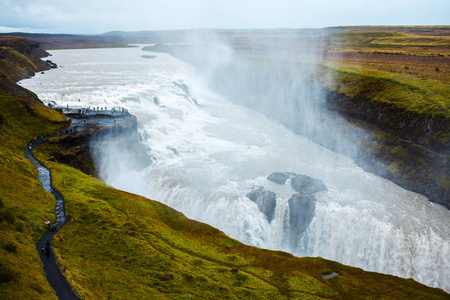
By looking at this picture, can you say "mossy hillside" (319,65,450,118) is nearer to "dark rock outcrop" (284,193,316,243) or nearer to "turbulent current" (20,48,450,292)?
"turbulent current" (20,48,450,292)

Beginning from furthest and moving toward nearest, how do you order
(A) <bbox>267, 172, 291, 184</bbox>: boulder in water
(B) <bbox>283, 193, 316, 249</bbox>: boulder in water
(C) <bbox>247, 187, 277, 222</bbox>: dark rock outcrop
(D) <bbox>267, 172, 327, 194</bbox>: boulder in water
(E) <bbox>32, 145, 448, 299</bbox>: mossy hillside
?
(A) <bbox>267, 172, 291, 184</bbox>: boulder in water
(D) <bbox>267, 172, 327, 194</bbox>: boulder in water
(C) <bbox>247, 187, 277, 222</bbox>: dark rock outcrop
(B) <bbox>283, 193, 316, 249</bbox>: boulder in water
(E) <bbox>32, 145, 448, 299</bbox>: mossy hillside

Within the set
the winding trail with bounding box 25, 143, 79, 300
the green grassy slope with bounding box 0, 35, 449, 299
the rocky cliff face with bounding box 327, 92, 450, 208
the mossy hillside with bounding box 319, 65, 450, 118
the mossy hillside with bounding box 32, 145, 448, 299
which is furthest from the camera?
the mossy hillside with bounding box 319, 65, 450, 118

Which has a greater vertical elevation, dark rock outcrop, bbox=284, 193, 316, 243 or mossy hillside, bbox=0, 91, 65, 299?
mossy hillside, bbox=0, 91, 65, 299

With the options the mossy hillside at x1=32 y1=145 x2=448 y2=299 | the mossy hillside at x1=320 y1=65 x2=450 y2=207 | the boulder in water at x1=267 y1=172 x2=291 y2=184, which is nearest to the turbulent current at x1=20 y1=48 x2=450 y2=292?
the boulder in water at x1=267 y1=172 x2=291 y2=184

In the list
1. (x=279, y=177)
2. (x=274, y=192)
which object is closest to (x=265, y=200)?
(x=274, y=192)

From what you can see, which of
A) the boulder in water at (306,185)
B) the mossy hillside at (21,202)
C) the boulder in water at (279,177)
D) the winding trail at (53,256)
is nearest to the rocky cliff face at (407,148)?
the boulder in water at (306,185)
